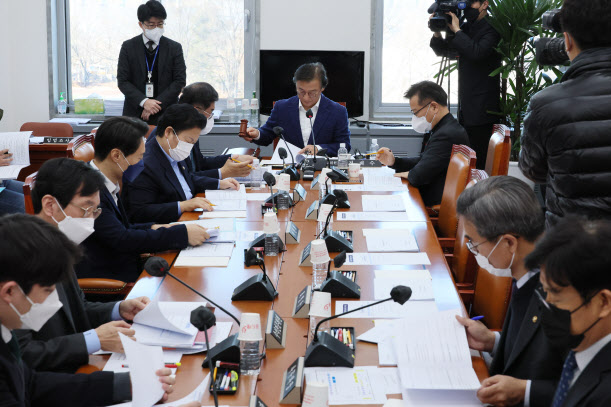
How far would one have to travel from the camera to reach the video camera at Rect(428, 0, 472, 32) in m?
5.53

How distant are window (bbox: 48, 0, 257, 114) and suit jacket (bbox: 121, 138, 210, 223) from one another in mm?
3143

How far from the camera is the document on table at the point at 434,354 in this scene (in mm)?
1783

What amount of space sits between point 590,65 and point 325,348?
1.28 m

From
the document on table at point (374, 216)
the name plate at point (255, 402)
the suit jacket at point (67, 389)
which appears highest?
the document on table at point (374, 216)

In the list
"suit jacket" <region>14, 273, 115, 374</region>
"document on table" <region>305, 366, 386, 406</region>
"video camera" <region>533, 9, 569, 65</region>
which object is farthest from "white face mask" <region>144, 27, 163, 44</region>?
"document on table" <region>305, 366, 386, 406</region>

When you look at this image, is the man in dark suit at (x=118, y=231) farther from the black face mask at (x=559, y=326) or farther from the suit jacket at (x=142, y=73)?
the suit jacket at (x=142, y=73)

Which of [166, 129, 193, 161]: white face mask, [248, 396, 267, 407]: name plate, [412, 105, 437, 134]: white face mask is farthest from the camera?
[412, 105, 437, 134]: white face mask

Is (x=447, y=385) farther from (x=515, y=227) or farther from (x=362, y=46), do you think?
(x=362, y=46)

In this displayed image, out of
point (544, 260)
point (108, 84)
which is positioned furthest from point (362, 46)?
point (544, 260)

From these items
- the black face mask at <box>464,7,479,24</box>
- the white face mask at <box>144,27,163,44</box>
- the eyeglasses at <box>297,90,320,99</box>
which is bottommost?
the eyeglasses at <box>297,90,320,99</box>

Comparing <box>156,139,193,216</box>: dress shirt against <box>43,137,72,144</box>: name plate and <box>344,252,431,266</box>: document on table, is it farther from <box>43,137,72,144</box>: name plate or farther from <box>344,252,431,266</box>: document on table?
<box>43,137,72,144</box>: name plate

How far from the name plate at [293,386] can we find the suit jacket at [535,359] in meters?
0.57

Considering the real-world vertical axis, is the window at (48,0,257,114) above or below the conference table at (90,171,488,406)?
above

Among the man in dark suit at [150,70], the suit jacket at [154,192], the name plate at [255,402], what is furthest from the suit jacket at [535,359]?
the man in dark suit at [150,70]
